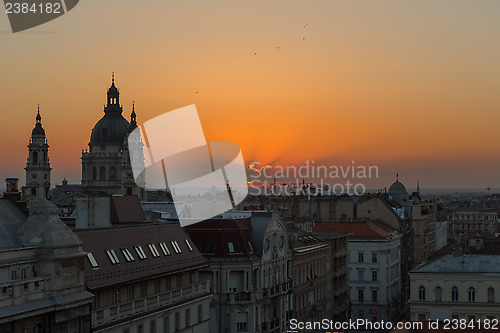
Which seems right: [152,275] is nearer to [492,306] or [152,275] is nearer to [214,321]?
[214,321]

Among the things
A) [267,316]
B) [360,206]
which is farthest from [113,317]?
[360,206]

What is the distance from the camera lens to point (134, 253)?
61.0m

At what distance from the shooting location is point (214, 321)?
7512 cm

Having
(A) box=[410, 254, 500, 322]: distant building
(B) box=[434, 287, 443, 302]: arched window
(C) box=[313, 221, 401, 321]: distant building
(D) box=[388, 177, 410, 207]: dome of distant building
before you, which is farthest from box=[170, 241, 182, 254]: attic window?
(D) box=[388, 177, 410, 207]: dome of distant building

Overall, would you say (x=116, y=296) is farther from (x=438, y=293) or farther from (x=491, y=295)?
(x=491, y=295)

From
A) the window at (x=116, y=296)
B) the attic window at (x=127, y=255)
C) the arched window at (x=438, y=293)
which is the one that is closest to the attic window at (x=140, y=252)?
the attic window at (x=127, y=255)

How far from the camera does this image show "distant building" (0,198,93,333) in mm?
45281

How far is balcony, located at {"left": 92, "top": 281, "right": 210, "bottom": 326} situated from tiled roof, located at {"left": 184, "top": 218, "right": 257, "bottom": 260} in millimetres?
6953

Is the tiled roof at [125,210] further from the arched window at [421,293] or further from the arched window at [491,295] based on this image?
the arched window at [491,295]

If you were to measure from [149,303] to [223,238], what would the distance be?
1856cm

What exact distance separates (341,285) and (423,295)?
2520 cm

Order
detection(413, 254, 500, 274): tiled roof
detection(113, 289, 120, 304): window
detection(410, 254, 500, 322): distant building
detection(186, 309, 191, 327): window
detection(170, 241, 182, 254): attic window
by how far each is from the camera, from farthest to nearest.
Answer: detection(413, 254, 500, 274): tiled roof < detection(410, 254, 500, 322): distant building < detection(170, 241, 182, 254): attic window < detection(186, 309, 191, 327): window < detection(113, 289, 120, 304): window

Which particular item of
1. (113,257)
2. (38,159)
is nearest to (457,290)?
(113,257)

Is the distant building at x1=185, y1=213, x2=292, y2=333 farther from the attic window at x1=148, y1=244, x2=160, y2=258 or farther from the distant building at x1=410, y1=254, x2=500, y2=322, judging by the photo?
the distant building at x1=410, y1=254, x2=500, y2=322
